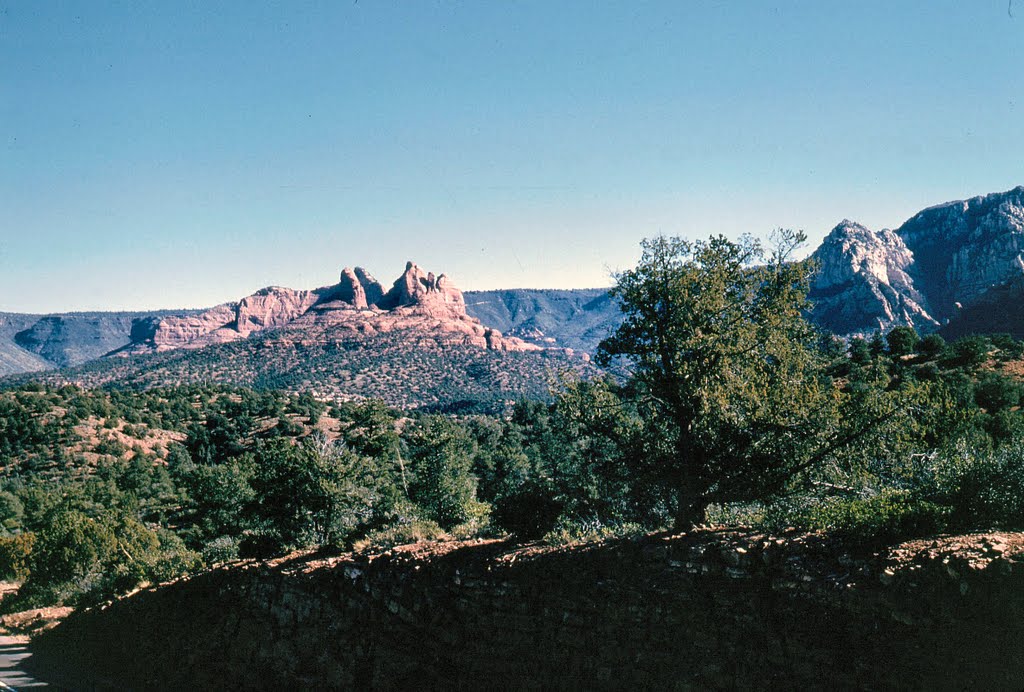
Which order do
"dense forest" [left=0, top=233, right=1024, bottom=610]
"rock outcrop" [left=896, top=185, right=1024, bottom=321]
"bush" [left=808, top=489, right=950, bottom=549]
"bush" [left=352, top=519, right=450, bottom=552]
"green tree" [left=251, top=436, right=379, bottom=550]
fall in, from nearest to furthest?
1. "bush" [left=808, top=489, right=950, bottom=549]
2. "dense forest" [left=0, top=233, right=1024, bottom=610]
3. "bush" [left=352, top=519, right=450, bottom=552]
4. "green tree" [left=251, top=436, right=379, bottom=550]
5. "rock outcrop" [left=896, top=185, right=1024, bottom=321]

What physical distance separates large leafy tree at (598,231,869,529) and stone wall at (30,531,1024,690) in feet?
4.13

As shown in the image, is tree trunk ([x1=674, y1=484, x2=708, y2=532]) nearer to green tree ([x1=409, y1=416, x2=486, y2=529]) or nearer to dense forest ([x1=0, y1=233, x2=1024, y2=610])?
dense forest ([x1=0, y1=233, x2=1024, y2=610])

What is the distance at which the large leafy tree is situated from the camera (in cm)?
825

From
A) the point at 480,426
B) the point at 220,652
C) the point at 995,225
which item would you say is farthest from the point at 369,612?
the point at 995,225

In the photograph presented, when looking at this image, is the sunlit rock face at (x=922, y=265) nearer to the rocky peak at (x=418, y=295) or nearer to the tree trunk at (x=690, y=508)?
the tree trunk at (x=690, y=508)

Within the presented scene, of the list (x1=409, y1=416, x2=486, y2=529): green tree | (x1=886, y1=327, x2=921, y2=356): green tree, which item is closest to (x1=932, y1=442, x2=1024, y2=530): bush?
(x1=409, y1=416, x2=486, y2=529): green tree

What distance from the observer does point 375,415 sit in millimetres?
46219

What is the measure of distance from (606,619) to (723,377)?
4196 mm

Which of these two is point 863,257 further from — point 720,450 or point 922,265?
point 720,450

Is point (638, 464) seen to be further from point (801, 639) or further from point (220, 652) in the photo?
point (220, 652)

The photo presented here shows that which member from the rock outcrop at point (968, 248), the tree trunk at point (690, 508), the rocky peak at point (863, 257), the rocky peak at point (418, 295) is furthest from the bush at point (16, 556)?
the rocky peak at point (418, 295)

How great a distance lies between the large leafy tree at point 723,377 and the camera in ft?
27.1

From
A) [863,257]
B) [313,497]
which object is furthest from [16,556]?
[863,257]

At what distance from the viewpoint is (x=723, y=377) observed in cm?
866
